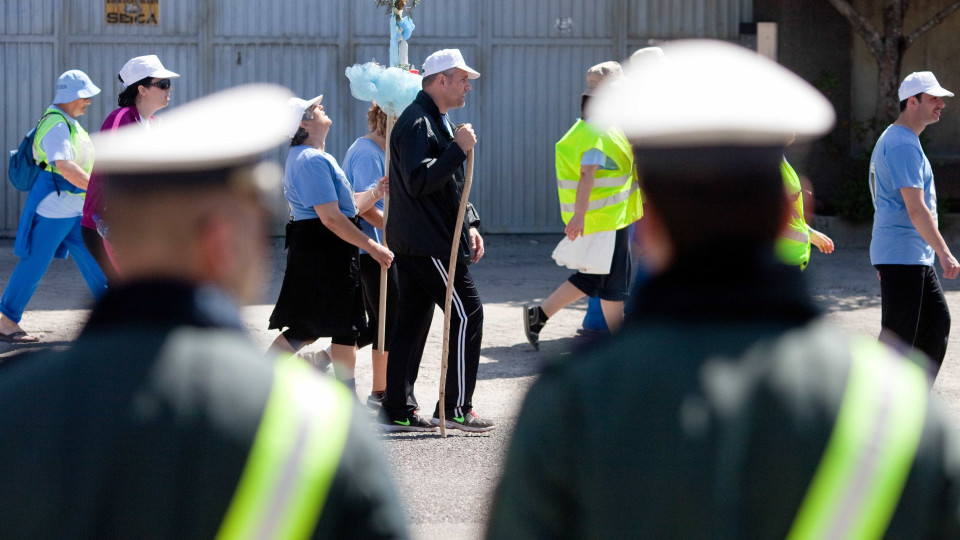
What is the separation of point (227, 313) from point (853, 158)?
13.7m

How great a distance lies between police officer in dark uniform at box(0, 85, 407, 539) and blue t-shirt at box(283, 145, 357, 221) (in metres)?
4.40

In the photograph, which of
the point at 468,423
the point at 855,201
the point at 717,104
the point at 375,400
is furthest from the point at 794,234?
the point at 855,201

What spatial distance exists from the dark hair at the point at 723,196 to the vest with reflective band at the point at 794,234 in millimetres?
24

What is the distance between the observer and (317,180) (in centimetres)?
600

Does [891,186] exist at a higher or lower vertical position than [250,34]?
lower

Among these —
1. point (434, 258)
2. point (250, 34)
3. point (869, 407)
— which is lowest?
point (434, 258)

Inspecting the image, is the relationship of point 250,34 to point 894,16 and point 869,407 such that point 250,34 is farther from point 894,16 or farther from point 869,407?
point 869,407

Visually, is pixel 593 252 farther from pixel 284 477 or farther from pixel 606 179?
pixel 284 477

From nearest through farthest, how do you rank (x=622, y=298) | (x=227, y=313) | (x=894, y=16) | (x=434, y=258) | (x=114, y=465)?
1. (x=114, y=465)
2. (x=227, y=313)
3. (x=434, y=258)
4. (x=622, y=298)
5. (x=894, y=16)

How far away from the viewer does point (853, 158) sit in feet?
47.4

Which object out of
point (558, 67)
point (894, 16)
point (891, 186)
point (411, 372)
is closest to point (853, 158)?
point (894, 16)

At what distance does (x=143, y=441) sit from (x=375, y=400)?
5152mm

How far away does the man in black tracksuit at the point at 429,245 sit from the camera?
5883mm

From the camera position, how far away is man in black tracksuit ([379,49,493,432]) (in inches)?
232
